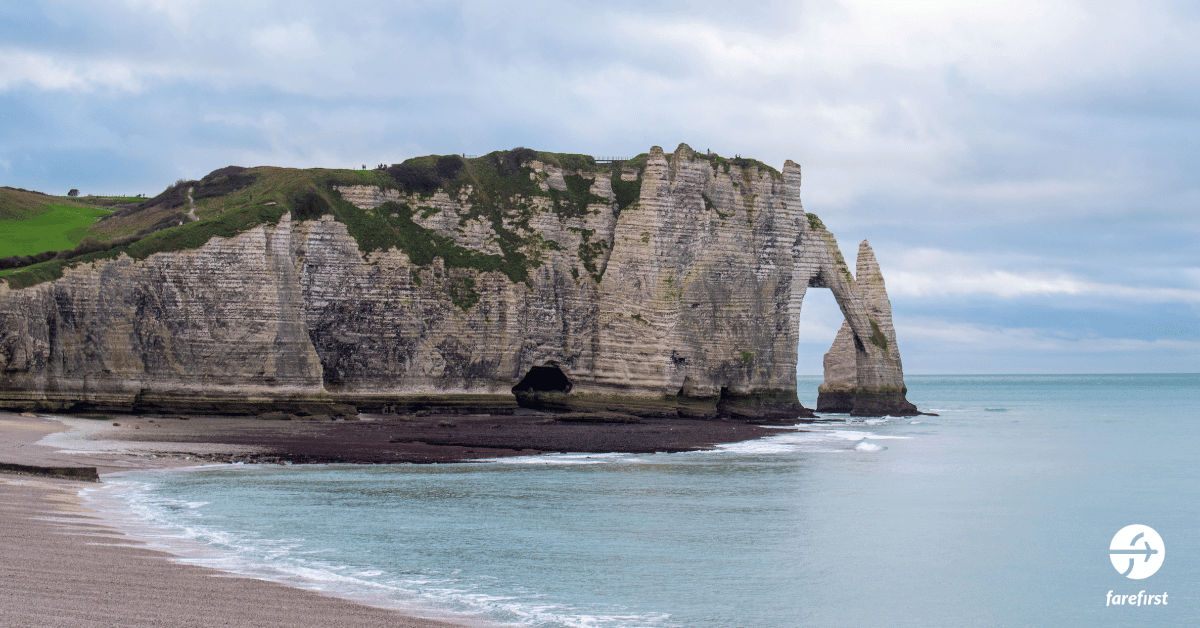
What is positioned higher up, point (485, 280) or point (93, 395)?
point (485, 280)

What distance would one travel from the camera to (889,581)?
1698cm

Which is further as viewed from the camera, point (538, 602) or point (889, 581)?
point (889, 581)

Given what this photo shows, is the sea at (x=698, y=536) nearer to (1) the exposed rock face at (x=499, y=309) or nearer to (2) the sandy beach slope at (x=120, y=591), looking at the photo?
(2) the sandy beach slope at (x=120, y=591)

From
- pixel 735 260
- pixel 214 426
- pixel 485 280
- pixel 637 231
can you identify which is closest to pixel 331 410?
pixel 214 426

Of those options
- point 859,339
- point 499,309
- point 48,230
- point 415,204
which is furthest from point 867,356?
point 48,230

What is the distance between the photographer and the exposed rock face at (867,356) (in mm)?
64438

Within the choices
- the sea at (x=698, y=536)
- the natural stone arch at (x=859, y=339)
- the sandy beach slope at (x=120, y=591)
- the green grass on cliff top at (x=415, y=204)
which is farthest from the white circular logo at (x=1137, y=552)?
the natural stone arch at (x=859, y=339)

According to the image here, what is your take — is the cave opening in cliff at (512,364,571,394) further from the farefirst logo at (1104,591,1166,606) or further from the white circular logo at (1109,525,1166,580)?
the farefirst logo at (1104,591,1166,606)

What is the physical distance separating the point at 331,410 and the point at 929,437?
2911 cm

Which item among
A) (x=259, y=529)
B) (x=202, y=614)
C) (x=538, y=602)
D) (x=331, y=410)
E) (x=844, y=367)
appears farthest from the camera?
(x=844, y=367)

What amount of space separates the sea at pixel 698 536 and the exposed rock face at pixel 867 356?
27.4 m

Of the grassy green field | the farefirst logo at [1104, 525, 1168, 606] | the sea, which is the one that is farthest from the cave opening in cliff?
the farefirst logo at [1104, 525, 1168, 606]

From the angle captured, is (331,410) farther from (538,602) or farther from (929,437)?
(538,602)

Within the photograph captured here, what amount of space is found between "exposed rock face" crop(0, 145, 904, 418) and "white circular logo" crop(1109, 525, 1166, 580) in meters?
33.5
